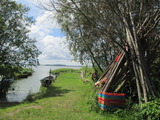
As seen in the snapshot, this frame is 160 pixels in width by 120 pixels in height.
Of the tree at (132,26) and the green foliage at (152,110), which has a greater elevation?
the tree at (132,26)

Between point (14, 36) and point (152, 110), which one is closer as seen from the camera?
point (152, 110)

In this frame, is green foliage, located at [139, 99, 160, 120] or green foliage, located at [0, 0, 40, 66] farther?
green foliage, located at [0, 0, 40, 66]

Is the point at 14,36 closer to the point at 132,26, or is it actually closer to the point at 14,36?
the point at 14,36

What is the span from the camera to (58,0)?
686cm

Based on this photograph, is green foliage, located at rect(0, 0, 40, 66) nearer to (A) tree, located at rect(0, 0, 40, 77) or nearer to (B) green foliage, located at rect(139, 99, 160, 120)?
(A) tree, located at rect(0, 0, 40, 77)

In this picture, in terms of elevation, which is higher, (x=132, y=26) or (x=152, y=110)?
(x=132, y=26)

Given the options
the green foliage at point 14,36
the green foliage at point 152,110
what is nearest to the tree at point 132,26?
the green foliage at point 152,110

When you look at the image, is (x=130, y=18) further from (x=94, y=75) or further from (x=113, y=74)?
(x=94, y=75)

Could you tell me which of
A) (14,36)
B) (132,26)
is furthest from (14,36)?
(132,26)

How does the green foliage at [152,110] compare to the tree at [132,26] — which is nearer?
the green foliage at [152,110]

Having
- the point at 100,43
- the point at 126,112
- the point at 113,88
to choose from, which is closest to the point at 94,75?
the point at 100,43

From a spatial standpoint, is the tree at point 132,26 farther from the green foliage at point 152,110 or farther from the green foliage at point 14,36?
the green foliage at point 14,36

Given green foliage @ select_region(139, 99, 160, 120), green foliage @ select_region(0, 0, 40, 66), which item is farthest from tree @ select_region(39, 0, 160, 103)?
green foliage @ select_region(0, 0, 40, 66)

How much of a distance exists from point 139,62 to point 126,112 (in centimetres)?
206
